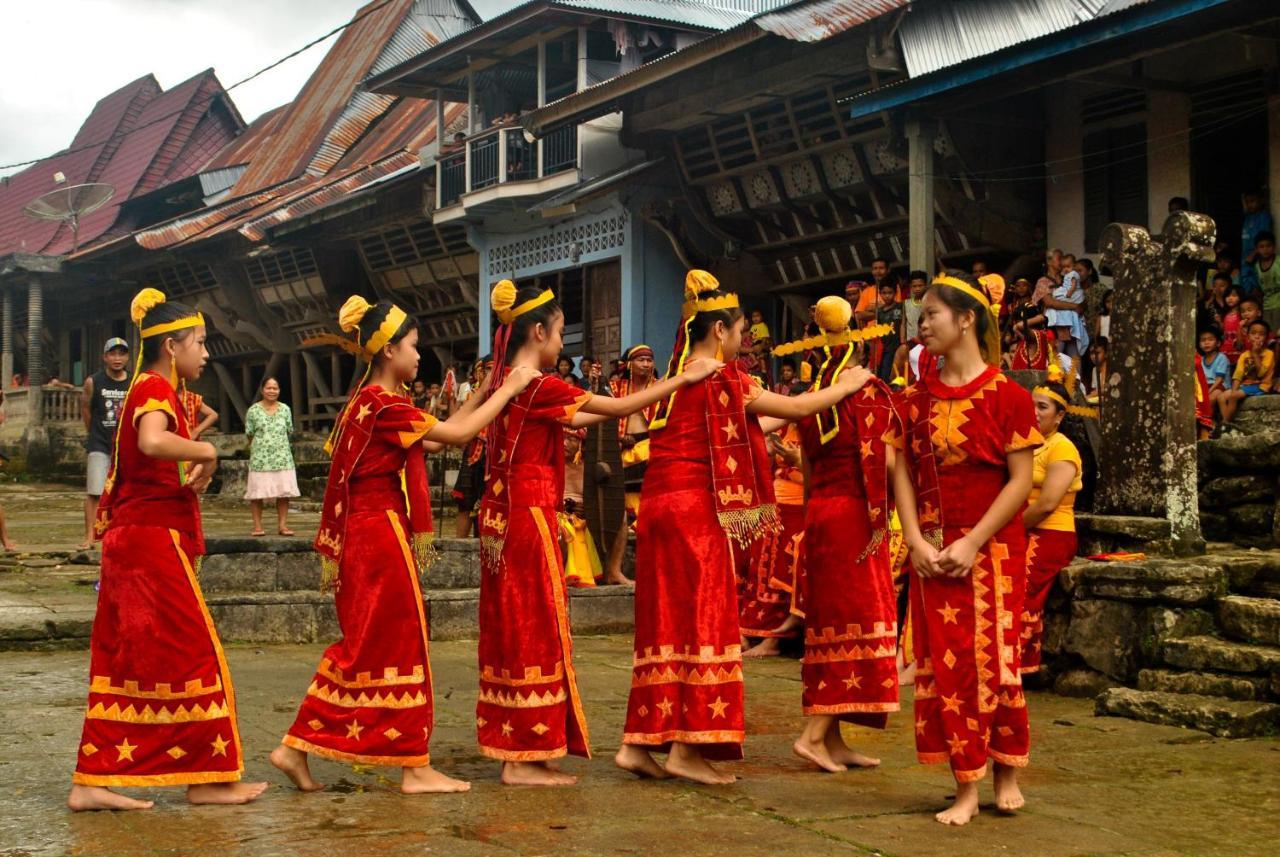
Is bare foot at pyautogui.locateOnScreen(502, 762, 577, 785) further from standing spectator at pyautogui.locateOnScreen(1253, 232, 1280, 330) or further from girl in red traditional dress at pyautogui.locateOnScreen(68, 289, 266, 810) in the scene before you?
standing spectator at pyautogui.locateOnScreen(1253, 232, 1280, 330)

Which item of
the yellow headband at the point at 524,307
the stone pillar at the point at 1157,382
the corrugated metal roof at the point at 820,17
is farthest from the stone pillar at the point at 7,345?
the yellow headband at the point at 524,307

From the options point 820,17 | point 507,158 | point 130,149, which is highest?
point 130,149

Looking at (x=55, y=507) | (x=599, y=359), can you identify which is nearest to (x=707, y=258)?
(x=599, y=359)

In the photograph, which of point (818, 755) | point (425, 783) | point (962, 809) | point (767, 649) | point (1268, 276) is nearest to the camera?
point (962, 809)

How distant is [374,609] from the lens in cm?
491

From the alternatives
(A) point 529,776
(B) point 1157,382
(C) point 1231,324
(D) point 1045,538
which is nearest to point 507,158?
(C) point 1231,324

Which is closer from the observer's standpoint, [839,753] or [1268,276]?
[839,753]

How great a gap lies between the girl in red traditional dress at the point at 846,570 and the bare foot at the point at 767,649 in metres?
3.14

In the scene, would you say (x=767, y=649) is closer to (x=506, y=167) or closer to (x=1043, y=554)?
(x=1043, y=554)

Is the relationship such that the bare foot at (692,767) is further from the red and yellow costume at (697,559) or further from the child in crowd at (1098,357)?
the child in crowd at (1098,357)

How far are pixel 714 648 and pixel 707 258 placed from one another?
13795mm

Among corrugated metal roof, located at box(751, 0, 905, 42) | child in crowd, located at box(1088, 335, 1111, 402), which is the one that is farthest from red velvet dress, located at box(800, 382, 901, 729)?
corrugated metal roof, located at box(751, 0, 905, 42)

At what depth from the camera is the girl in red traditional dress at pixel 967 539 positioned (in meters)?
4.56

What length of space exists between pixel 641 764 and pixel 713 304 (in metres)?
1.72
